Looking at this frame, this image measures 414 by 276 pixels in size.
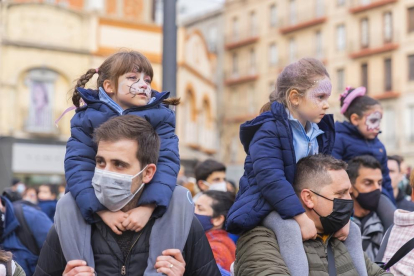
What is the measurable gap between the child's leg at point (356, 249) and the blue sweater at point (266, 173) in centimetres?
48

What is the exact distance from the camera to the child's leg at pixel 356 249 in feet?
13.2

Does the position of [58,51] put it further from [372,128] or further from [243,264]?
[243,264]

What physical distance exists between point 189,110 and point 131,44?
20.7 ft

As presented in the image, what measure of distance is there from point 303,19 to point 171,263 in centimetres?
4694

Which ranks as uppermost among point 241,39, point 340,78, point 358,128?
point 241,39

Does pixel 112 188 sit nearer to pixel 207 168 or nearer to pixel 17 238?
pixel 17 238

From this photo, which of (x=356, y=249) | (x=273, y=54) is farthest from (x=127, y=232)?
(x=273, y=54)

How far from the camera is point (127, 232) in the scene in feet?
11.6

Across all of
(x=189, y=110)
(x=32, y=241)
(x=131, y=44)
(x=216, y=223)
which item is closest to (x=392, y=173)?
(x=216, y=223)

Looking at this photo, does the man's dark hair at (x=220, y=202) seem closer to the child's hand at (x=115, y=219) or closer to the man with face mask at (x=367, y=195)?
the man with face mask at (x=367, y=195)

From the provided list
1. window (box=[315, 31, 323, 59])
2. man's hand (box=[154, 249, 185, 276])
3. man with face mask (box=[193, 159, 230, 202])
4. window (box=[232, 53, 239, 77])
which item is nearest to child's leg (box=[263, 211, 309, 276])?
man's hand (box=[154, 249, 185, 276])

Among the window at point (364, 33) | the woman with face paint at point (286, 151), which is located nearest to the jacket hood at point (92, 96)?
the woman with face paint at point (286, 151)

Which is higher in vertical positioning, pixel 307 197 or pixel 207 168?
pixel 207 168

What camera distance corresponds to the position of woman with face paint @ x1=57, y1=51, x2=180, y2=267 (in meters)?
3.50
